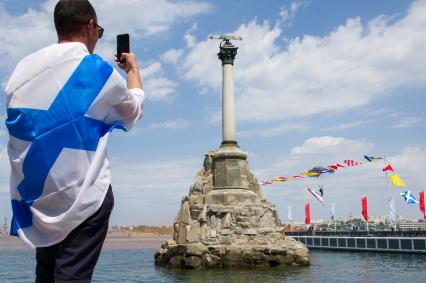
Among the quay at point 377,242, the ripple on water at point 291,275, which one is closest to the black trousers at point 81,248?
the ripple on water at point 291,275

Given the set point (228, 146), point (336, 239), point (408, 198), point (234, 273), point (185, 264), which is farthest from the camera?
point (336, 239)

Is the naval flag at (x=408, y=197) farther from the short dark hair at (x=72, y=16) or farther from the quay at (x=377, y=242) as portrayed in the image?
the short dark hair at (x=72, y=16)

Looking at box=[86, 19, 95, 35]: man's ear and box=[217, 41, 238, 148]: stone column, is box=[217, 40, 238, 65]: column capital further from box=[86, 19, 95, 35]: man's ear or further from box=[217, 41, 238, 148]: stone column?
box=[86, 19, 95, 35]: man's ear

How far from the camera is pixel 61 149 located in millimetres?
2248

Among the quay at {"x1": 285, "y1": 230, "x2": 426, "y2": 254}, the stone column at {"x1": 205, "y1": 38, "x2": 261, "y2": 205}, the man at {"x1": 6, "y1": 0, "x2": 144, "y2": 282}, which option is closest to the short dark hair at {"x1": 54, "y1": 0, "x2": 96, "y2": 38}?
the man at {"x1": 6, "y1": 0, "x2": 144, "y2": 282}

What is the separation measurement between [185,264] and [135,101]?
2788 cm

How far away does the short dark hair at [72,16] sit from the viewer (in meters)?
2.52

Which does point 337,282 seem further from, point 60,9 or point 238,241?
point 60,9

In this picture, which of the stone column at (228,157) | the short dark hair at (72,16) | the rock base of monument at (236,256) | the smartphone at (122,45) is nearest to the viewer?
the short dark hair at (72,16)

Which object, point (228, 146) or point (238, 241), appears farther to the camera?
point (228, 146)

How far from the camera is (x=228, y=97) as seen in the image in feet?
109

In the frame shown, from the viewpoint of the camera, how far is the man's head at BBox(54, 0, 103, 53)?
2.52 meters

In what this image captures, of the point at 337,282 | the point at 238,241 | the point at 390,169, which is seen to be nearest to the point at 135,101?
the point at 337,282

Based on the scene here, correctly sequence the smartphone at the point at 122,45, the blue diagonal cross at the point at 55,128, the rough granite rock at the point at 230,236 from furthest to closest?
the rough granite rock at the point at 230,236 → the smartphone at the point at 122,45 → the blue diagonal cross at the point at 55,128
